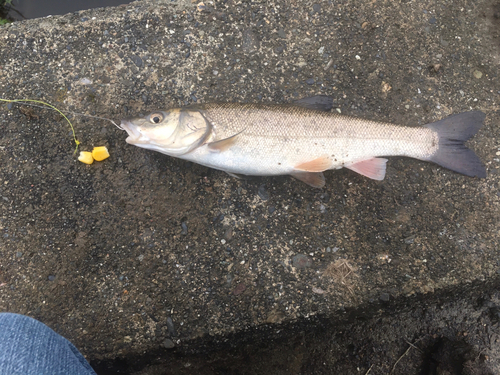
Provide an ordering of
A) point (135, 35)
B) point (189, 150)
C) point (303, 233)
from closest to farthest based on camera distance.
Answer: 1. point (189, 150)
2. point (303, 233)
3. point (135, 35)

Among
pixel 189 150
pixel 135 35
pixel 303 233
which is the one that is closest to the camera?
pixel 189 150

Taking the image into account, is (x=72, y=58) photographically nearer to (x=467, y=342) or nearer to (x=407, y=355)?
(x=407, y=355)

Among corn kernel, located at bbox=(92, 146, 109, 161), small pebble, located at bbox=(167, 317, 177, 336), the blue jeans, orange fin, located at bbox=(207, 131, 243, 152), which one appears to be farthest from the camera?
corn kernel, located at bbox=(92, 146, 109, 161)

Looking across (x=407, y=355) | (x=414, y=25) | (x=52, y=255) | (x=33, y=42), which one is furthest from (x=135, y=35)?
(x=407, y=355)

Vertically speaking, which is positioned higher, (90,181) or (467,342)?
(90,181)

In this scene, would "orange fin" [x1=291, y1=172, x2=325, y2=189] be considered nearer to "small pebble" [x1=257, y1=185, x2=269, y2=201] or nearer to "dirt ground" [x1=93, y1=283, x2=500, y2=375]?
"small pebble" [x1=257, y1=185, x2=269, y2=201]

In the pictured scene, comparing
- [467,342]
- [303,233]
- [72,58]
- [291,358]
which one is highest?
[72,58]

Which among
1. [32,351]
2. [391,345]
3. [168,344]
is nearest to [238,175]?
[168,344]

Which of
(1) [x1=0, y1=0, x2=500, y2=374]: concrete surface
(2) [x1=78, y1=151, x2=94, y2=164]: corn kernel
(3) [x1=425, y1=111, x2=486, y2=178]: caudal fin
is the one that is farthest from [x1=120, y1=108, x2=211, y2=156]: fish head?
(3) [x1=425, y1=111, x2=486, y2=178]: caudal fin
